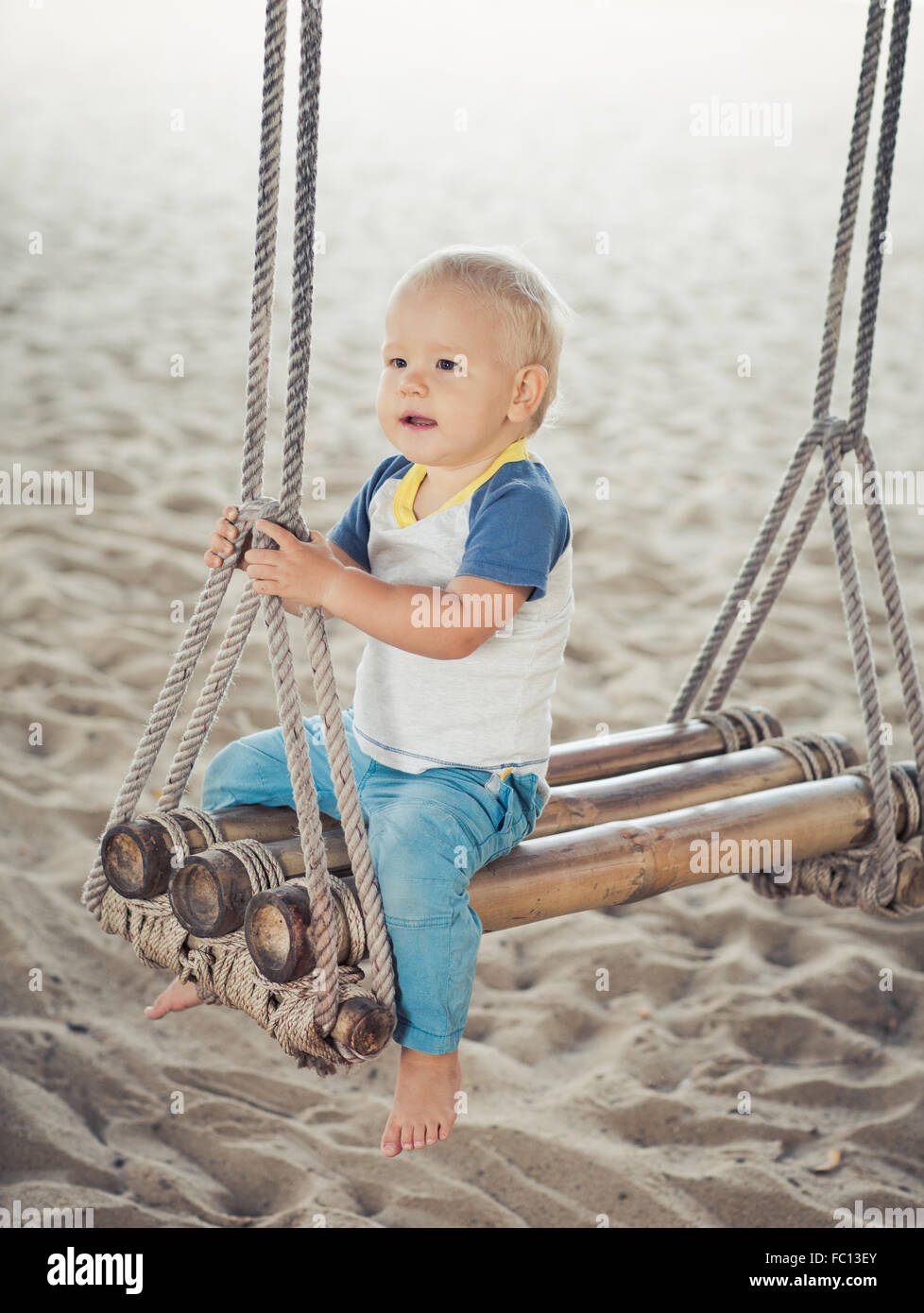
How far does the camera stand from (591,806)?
1.56 meters

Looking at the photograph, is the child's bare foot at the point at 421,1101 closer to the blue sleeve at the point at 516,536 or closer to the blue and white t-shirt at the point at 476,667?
the blue and white t-shirt at the point at 476,667

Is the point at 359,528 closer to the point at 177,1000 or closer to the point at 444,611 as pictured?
the point at 444,611

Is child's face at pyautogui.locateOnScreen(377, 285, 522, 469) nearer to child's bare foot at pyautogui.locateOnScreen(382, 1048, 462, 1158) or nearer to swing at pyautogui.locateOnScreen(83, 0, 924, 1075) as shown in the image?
swing at pyautogui.locateOnScreen(83, 0, 924, 1075)

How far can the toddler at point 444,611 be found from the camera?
1199 millimetres

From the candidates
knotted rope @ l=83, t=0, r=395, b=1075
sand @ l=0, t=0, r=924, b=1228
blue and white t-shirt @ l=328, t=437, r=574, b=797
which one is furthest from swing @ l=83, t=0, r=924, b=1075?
sand @ l=0, t=0, r=924, b=1228

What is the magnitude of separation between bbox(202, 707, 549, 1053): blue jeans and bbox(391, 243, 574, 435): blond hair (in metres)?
0.41

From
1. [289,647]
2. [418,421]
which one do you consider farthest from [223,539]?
[418,421]

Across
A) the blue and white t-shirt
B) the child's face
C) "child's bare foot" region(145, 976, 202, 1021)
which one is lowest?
"child's bare foot" region(145, 976, 202, 1021)

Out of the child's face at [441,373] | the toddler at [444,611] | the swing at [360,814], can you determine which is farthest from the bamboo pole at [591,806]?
the child's face at [441,373]

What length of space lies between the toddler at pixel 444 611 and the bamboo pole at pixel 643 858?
0.15 ft

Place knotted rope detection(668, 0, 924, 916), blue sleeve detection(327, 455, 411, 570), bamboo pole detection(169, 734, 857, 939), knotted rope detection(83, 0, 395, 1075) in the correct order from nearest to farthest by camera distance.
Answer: knotted rope detection(83, 0, 395, 1075)
bamboo pole detection(169, 734, 857, 939)
blue sleeve detection(327, 455, 411, 570)
knotted rope detection(668, 0, 924, 916)

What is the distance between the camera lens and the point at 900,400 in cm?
455

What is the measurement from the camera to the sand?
1.80 meters

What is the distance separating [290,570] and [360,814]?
220 millimetres
